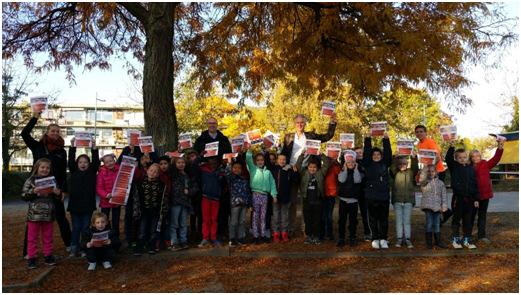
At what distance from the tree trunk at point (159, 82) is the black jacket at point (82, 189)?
1.64 meters

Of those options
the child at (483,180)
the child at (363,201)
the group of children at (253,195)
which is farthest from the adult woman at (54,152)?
the child at (483,180)

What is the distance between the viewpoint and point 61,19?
12211 millimetres

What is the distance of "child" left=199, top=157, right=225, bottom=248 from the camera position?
26.3 ft

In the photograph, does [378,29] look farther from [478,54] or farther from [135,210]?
[135,210]

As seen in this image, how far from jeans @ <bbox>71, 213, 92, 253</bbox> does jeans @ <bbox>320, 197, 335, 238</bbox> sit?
413 centimetres

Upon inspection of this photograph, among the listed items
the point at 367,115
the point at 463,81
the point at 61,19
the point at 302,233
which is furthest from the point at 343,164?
the point at 367,115

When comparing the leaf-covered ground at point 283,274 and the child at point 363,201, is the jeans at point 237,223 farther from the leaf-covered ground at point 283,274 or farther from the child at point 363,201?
the child at point 363,201

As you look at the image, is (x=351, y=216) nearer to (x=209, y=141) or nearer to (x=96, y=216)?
(x=209, y=141)

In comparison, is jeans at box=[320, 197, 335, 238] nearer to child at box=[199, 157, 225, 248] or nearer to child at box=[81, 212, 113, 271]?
child at box=[199, 157, 225, 248]

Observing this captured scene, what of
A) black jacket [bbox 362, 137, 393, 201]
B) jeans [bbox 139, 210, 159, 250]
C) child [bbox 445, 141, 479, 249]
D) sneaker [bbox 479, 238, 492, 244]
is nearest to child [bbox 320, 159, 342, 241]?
black jacket [bbox 362, 137, 393, 201]

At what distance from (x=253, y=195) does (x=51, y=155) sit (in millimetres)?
3565

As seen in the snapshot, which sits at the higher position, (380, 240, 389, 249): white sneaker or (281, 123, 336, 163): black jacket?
(281, 123, 336, 163): black jacket

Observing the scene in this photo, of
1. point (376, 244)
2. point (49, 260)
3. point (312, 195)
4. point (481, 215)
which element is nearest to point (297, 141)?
point (312, 195)

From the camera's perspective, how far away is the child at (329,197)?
8.34 metres
